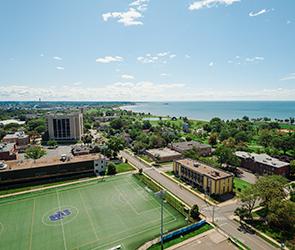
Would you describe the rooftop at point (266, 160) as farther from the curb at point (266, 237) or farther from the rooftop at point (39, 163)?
the rooftop at point (39, 163)

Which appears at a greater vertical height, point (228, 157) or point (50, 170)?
point (228, 157)

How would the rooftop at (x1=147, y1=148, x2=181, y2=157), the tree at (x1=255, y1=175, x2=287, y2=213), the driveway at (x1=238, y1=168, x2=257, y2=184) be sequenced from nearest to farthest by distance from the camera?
the tree at (x1=255, y1=175, x2=287, y2=213)
the driveway at (x1=238, y1=168, x2=257, y2=184)
the rooftop at (x1=147, y1=148, x2=181, y2=157)

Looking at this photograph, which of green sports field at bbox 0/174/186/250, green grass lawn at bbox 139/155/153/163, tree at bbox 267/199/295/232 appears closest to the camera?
tree at bbox 267/199/295/232

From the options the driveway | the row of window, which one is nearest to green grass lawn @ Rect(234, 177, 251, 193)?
the driveway

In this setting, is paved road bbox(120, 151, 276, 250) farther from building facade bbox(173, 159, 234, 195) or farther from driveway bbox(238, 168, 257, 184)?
driveway bbox(238, 168, 257, 184)

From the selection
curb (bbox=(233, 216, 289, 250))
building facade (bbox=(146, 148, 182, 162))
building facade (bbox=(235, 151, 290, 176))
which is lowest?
curb (bbox=(233, 216, 289, 250))

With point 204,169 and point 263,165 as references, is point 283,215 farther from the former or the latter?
point 263,165

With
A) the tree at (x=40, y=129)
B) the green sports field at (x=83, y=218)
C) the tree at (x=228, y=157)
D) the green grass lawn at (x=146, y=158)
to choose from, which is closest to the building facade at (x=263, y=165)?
the tree at (x=228, y=157)

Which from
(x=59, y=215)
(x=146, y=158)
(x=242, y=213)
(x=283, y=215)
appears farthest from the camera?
(x=146, y=158)

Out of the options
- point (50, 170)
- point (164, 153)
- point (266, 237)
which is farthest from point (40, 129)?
point (266, 237)
